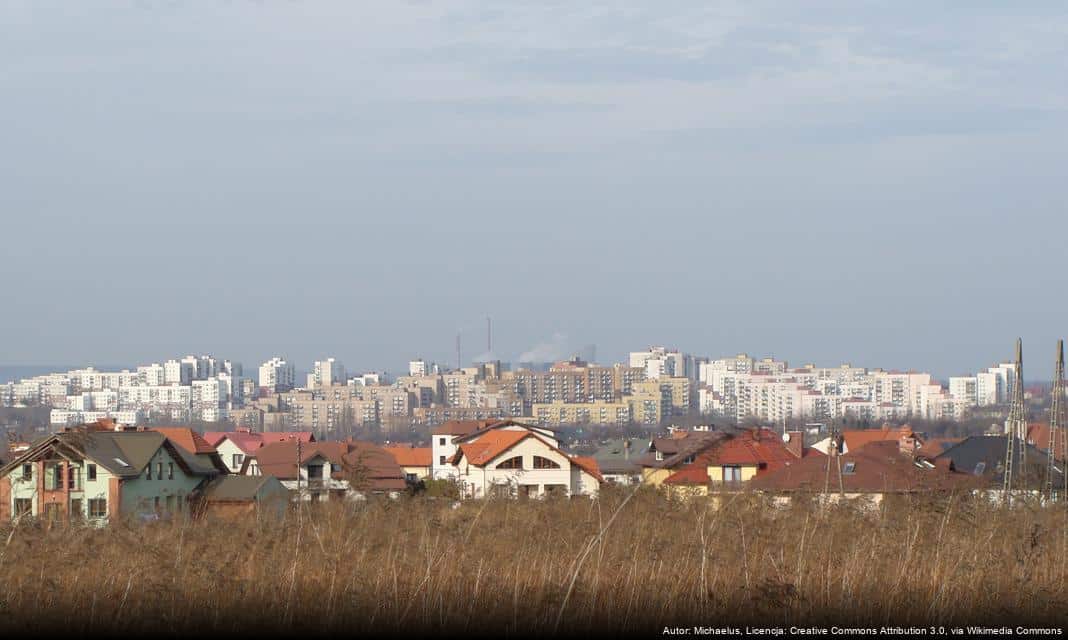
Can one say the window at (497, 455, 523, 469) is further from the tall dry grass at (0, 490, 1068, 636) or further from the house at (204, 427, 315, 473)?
the tall dry grass at (0, 490, 1068, 636)

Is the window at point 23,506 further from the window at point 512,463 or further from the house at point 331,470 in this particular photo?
the window at point 512,463

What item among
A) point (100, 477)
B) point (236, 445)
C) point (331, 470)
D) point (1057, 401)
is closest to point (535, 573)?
point (1057, 401)

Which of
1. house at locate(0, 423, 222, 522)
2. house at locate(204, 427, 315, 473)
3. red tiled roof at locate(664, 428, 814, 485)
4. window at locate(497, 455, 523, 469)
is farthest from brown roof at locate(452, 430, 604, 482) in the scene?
house at locate(204, 427, 315, 473)

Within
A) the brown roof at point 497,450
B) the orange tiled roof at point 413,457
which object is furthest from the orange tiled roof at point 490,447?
the orange tiled roof at point 413,457

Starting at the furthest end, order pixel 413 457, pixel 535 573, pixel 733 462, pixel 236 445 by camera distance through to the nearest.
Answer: pixel 413 457, pixel 236 445, pixel 733 462, pixel 535 573

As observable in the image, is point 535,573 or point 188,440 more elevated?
point 535,573

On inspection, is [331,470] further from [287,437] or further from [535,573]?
[287,437]
